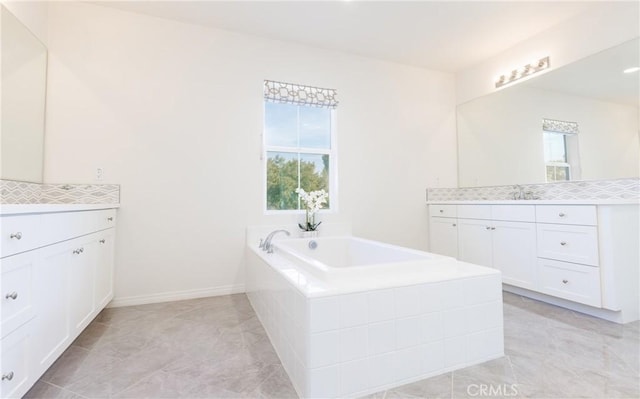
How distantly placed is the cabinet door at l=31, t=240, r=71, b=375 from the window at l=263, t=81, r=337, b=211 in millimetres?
1747

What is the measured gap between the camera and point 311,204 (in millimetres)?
3006

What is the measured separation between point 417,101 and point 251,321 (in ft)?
10.3

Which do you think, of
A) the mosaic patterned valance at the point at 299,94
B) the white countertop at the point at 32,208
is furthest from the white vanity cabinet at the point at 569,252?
the white countertop at the point at 32,208

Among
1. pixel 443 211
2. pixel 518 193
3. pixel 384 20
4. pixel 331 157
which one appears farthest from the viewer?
pixel 443 211

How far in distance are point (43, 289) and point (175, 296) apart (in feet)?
4.50

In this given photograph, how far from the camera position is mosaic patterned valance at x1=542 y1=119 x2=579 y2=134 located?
110 inches

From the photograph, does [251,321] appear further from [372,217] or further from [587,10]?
[587,10]

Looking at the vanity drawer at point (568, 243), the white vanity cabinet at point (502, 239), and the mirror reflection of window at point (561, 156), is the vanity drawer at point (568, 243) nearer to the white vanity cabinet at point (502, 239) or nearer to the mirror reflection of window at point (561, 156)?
the white vanity cabinet at point (502, 239)

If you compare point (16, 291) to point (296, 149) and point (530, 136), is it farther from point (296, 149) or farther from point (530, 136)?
point (530, 136)

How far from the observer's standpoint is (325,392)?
1.23 m

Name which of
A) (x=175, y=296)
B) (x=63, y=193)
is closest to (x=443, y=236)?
(x=175, y=296)

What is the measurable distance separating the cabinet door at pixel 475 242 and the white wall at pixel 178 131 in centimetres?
94

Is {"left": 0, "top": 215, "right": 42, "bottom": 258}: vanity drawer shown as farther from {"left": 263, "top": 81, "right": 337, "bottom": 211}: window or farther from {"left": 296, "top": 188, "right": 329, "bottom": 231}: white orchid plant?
{"left": 296, "top": 188, "right": 329, "bottom": 231}: white orchid plant

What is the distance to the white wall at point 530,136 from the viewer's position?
243cm
